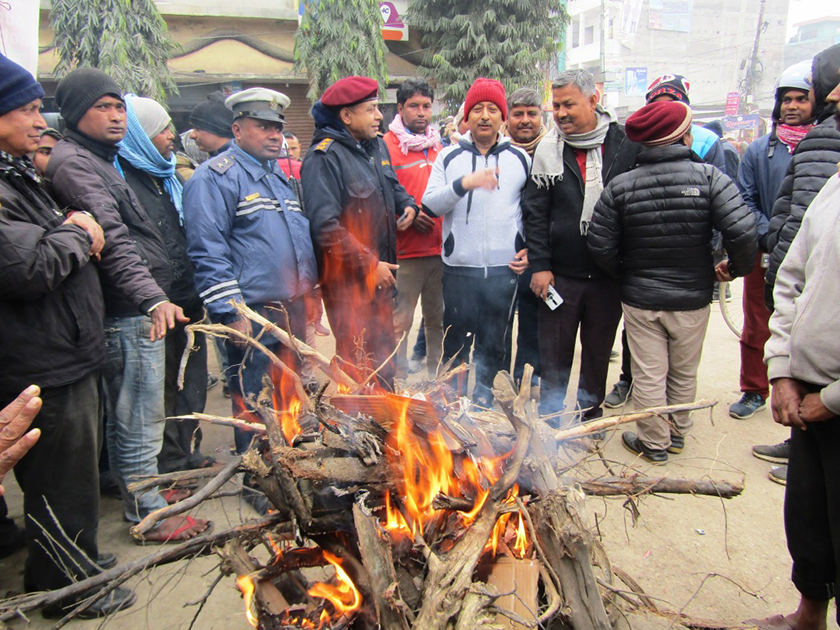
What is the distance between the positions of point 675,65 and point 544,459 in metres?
48.6

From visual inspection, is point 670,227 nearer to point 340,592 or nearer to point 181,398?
point 340,592

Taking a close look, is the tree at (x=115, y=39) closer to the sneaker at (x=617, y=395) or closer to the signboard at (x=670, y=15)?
the sneaker at (x=617, y=395)

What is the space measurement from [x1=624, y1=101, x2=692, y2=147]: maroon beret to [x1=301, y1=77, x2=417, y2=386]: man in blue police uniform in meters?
1.77

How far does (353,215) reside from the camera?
153 inches

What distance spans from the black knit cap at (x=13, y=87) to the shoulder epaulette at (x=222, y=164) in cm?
99

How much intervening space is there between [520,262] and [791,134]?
220 cm

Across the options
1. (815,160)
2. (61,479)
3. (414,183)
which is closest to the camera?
(61,479)

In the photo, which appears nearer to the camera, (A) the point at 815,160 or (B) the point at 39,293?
(B) the point at 39,293

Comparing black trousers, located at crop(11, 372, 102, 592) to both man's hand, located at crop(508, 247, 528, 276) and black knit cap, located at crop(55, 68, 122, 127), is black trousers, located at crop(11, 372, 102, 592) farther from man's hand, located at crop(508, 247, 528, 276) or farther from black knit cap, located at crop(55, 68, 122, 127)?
man's hand, located at crop(508, 247, 528, 276)

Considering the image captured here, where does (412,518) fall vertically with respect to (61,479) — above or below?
above

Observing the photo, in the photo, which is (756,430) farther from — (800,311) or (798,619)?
(800,311)

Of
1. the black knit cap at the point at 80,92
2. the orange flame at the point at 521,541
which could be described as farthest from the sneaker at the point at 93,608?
the black knit cap at the point at 80,92

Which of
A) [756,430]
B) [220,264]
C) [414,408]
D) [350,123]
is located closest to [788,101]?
[756,430]

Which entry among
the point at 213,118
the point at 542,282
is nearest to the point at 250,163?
the point at 213,118
